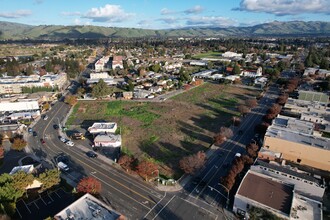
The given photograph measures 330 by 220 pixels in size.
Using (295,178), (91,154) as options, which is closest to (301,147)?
(295,178)

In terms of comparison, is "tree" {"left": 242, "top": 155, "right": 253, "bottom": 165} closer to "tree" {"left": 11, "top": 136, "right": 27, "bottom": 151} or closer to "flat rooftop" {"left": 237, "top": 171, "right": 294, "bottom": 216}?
"flat rooftop" {"left": 237, "top": 171, "right": 294, "bottom": 216}

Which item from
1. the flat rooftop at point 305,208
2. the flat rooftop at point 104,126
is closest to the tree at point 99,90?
the flat rooftop at point 104,126

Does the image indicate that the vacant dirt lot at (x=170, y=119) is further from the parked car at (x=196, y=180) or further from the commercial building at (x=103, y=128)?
the parked car at (x=196, y=180)

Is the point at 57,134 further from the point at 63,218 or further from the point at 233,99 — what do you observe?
the point at 233,99

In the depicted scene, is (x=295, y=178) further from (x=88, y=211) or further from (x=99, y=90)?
(x=99, y=90)

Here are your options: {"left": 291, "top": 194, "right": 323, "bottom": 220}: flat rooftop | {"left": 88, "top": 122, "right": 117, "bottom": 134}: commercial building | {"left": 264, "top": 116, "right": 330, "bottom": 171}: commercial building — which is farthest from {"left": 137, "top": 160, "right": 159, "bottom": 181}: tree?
{"left": 264, "top": 116, "right": 330, "bottom": 171}: commercial building

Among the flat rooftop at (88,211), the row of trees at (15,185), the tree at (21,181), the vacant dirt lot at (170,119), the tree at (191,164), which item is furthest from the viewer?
the vacant dirt lot at (170,119)
